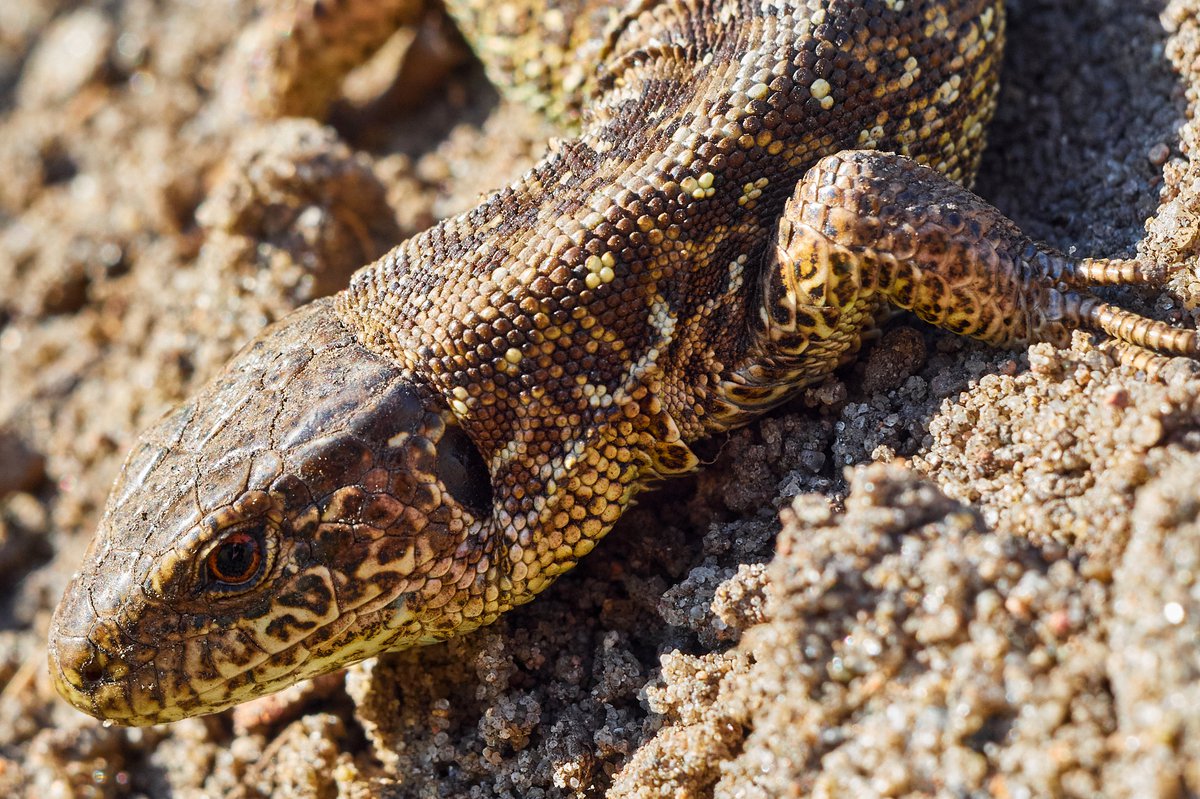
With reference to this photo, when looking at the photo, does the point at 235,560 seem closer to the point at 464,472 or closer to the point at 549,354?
the point at 464,472

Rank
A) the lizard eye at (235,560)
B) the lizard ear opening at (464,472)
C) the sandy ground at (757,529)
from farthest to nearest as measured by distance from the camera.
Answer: the lizard ear opening at (464,472)
the lizard eye at (235,560)
the sandy ground at (757,529)

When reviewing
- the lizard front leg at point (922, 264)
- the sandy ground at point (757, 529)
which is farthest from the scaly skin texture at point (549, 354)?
the sandy ground at point (757, 529)

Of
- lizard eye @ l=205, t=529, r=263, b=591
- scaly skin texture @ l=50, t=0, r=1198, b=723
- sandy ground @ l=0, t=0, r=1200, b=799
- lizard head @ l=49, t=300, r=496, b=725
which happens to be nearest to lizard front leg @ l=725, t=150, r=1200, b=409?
scaly skin texture @ l=50, t=0, r=1198, b=723

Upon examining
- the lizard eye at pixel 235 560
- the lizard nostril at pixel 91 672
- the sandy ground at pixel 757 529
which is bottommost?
the sandy ground at pixel 757 529

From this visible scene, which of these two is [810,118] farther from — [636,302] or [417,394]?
[417,394]

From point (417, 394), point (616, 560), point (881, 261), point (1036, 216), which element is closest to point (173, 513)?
point (417, 394)

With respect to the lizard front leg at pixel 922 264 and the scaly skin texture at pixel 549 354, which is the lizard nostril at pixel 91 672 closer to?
the scaly skin texture at pixel 549 354
